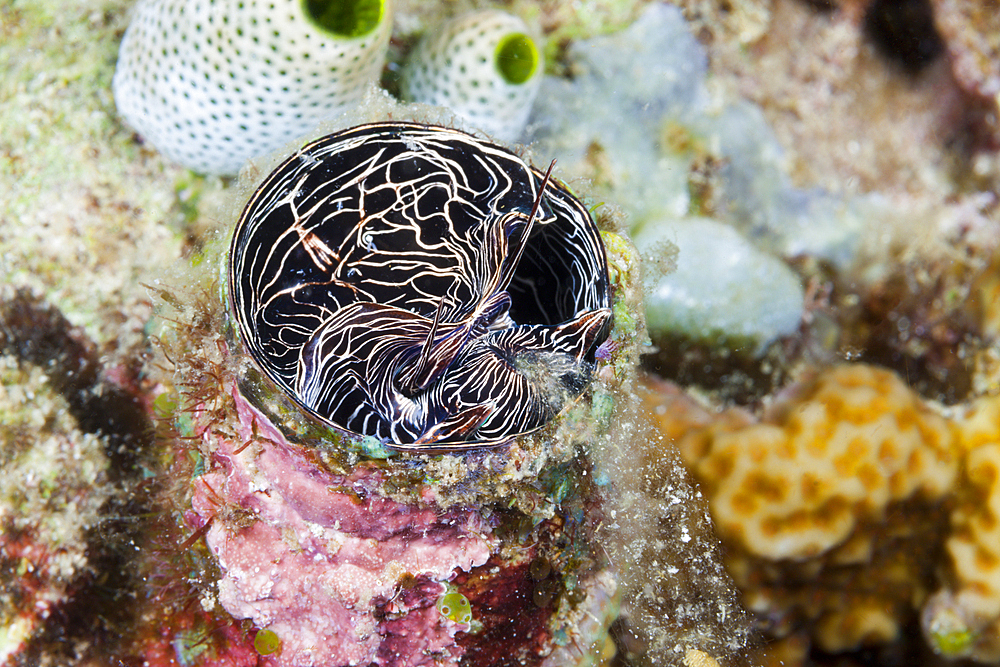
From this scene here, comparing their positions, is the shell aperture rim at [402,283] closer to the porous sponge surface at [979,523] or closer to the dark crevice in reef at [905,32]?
the porous sponge surface at [979,523]

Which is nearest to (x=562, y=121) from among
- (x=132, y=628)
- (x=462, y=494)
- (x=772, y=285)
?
(x=772, y=285)

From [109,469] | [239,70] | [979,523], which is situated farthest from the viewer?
[979,523]

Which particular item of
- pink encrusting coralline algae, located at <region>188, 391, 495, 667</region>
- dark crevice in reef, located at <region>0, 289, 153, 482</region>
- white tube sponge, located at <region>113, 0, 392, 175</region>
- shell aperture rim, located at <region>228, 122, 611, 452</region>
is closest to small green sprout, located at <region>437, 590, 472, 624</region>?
pink encrusting coralline algae, located at <region>188, 391, 495, 667</region>

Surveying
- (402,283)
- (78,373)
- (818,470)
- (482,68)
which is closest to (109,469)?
(78,373)

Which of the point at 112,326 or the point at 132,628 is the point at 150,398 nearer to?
the point at 112,326

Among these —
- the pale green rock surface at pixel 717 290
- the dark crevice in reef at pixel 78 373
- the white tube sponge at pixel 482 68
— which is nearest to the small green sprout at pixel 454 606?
the dark crevice in reef at pixel 78 373

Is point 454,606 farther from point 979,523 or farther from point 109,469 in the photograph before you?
point 979,523
